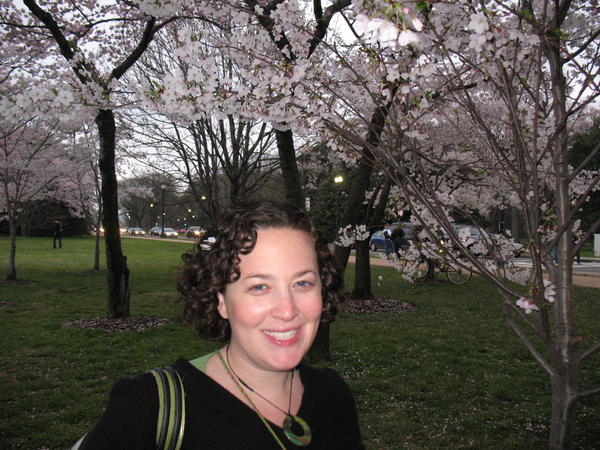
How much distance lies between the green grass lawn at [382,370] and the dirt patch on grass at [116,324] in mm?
274

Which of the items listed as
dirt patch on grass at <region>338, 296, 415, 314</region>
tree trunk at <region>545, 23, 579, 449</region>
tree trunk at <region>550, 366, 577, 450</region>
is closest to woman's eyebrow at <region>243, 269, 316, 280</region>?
tree trunk at <region>545, 23, 579, 449</region>

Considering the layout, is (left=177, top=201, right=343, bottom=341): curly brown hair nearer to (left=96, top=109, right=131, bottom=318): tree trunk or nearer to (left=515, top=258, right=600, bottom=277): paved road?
(left=96, top=109, right=131, bottom=318): tree trunk

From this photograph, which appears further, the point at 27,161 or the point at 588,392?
the point at 27,161

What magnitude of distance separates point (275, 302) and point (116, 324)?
25.4 feet

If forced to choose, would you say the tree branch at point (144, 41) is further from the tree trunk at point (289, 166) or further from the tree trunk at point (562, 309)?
the tree trunk at point (562, 309)

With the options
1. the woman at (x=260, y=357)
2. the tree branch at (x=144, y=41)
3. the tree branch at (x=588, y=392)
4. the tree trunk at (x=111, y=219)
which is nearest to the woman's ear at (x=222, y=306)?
the woman at (x=260, y=357)

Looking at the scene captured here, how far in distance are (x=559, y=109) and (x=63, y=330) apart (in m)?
8.30

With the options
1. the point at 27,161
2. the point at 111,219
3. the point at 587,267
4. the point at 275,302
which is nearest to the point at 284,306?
the point at 275,302

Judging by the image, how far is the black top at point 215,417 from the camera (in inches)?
46.5

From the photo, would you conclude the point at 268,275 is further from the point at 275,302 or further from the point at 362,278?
the point at 362,278

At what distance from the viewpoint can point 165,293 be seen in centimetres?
1243

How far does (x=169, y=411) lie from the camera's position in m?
1.26

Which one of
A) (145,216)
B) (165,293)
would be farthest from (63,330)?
(145,216)

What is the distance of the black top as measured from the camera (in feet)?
3.88
